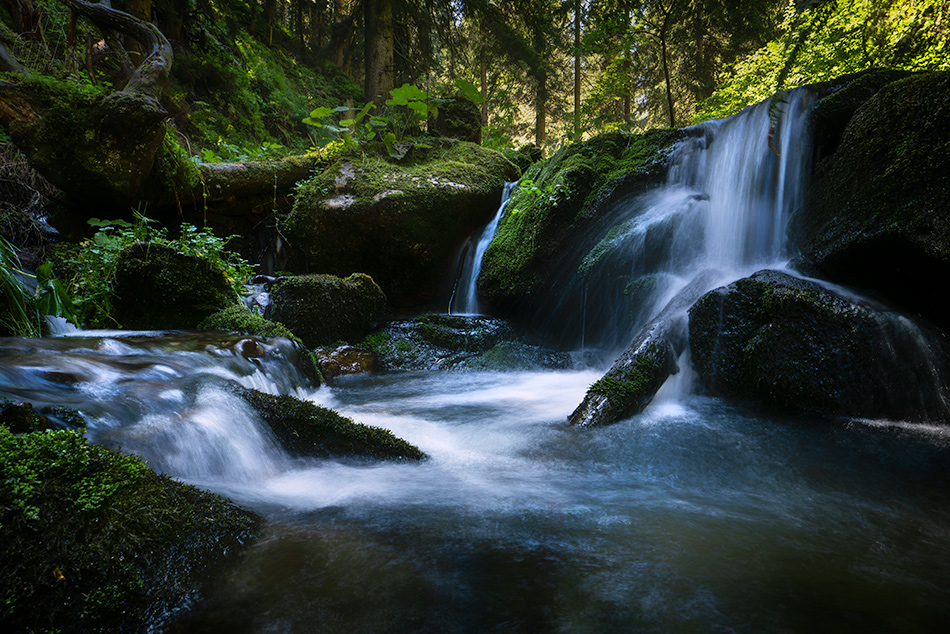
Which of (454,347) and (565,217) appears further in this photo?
(565,217)

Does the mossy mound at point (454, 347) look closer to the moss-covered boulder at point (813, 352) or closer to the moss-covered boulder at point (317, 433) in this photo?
the moss-covered boulder at point (813, 352)

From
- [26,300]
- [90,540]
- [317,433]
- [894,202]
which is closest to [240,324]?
[26,300]

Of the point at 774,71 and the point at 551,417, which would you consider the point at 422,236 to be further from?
the point at 774,71

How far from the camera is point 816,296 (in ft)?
12.5

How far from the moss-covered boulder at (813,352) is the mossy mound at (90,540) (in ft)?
13.3

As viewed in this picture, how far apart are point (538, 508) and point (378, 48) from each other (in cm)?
1173

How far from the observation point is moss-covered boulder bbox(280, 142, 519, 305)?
815 centimetres

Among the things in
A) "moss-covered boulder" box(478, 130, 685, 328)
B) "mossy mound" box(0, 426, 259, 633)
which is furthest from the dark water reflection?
"moss-covered boulder" box(478, 130, 685, 328)

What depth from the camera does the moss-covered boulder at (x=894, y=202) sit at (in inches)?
143

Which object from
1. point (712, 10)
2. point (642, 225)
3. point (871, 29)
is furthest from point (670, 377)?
point (712, 10)

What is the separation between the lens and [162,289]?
16.2 ft

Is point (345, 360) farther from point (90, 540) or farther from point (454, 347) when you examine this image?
point (90, 540)

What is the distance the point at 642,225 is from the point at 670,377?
2.95 metres

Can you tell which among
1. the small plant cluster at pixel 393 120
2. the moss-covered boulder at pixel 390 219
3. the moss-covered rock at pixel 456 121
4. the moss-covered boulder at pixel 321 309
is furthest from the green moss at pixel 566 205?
the moss-covered rock at pixel 456 121
